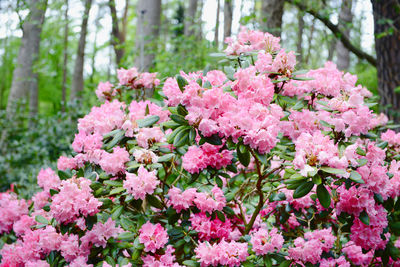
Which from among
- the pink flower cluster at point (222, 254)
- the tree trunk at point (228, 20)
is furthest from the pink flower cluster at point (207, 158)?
the tree trunk at point (228, 20)

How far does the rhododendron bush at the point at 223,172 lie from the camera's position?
153 cm

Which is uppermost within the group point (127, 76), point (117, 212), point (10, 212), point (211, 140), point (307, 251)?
point (127, 76)

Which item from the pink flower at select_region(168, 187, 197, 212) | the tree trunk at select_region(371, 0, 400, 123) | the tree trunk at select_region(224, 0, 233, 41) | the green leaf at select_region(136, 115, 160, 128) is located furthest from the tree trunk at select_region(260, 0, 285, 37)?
the pink flower at select_region(168, 187, 197, 212)

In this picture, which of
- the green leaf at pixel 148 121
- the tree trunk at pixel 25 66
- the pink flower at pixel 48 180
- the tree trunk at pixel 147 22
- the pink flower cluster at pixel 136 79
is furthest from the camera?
the tree trunk at pixel 25 66

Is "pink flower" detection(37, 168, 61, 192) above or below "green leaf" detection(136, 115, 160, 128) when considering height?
below

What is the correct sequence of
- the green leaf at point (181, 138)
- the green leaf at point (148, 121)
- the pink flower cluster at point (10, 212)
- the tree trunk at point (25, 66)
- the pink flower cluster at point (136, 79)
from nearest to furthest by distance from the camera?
the green leaf at point (181, 138) < the green leaf at point (148, 121) < the pink flower cluster at point (10, 212) < the pink flower cluster at point (136, 79) < the tree trunk at point (25, 66)

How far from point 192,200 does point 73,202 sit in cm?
58

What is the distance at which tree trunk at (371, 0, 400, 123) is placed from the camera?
4562mm

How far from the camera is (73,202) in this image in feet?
5.27

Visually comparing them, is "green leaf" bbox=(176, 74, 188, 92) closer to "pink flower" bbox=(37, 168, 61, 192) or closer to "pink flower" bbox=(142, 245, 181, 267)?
"pink flower" bbox=(142, 245, 181, 267)

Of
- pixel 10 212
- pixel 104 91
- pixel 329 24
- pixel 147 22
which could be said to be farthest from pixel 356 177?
pixel 329 24

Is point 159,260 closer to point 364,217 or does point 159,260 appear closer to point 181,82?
point 181,82

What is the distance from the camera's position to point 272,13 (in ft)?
14.8

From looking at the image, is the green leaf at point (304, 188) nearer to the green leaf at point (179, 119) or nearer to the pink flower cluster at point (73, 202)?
the green leaf at point (179, 119)
